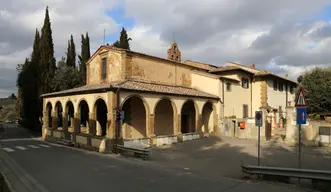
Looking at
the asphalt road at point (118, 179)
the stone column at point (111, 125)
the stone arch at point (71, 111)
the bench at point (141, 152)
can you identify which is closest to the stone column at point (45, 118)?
the stone arch at point (71, 111)

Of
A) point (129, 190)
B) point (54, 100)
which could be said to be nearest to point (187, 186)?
point (129, 190)

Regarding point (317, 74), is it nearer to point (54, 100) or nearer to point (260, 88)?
point (260, 88)

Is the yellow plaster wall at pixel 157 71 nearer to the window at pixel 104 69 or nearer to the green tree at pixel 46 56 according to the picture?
the window at pixel 104 69

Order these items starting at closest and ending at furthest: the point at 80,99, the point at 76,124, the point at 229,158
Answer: the point at 229,158 < the point at 80,99 < the point at 76,124

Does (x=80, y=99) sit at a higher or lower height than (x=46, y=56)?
lower

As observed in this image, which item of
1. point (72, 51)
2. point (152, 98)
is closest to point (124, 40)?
point (72, 51)

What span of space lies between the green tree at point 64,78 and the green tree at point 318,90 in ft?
95.9

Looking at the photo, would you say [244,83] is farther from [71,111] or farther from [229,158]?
[71,111]

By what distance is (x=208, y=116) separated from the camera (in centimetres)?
2523

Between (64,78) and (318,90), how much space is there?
30.5m

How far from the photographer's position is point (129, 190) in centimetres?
772

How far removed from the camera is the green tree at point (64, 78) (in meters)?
35.0

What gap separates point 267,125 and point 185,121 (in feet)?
26.0

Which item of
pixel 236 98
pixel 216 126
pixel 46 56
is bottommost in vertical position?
pixel 216 126
